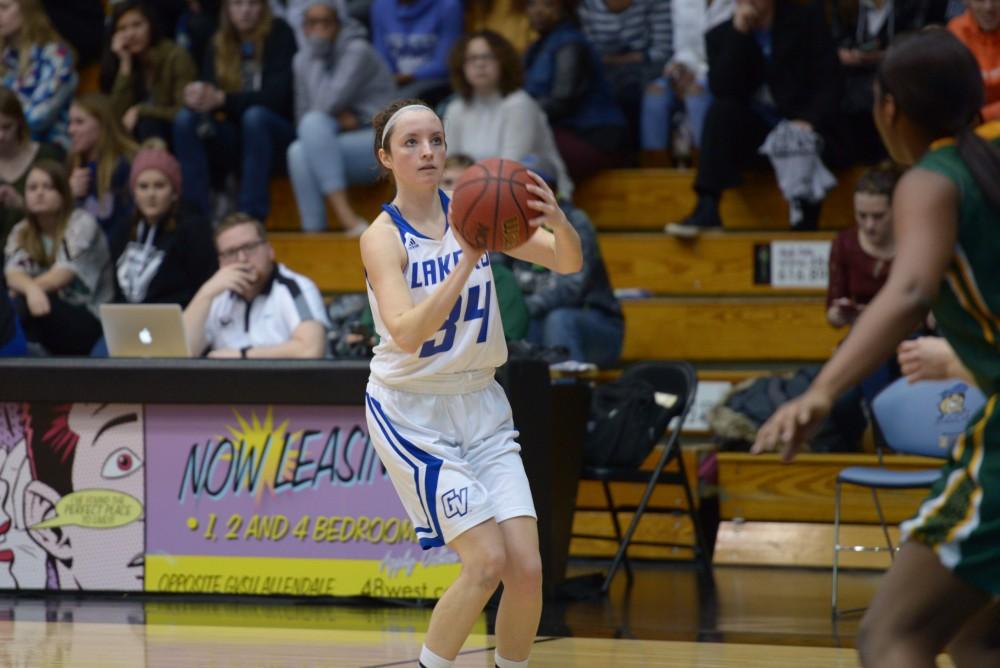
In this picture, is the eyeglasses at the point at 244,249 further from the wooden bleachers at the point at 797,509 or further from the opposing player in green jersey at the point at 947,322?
the opposing player in green jersey at the point at 947,322

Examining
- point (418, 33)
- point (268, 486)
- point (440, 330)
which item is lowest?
point (268, 486)

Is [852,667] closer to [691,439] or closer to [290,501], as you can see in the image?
[290,501]

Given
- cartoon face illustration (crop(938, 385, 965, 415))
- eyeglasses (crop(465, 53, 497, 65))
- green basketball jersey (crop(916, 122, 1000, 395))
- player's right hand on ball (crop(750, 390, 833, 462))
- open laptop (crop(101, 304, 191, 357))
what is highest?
eyeglasses (crop(465, 53, 497, 65))

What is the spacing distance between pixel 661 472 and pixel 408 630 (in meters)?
1.89

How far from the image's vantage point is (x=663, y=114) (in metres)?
9.87

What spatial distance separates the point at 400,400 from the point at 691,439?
4745 millimetres

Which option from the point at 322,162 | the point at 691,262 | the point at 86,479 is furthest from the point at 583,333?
the point at 86,479

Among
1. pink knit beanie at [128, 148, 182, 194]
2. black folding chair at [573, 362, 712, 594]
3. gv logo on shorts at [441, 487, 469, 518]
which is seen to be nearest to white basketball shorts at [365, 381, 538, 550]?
gv logo on shorts at [441, 487, 469, 518]

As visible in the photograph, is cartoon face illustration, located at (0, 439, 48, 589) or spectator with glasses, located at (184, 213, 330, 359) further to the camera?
spectator with glasses, located at (184, 213, 330, 359)

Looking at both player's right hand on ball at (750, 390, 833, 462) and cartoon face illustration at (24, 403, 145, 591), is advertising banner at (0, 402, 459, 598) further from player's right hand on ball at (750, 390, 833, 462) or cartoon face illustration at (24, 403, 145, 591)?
player's right hand on ball at (750, 390, 833, 462)

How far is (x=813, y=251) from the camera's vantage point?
9.02m

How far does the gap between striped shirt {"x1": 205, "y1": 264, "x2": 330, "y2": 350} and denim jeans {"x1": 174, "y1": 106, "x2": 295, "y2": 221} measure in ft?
8.11

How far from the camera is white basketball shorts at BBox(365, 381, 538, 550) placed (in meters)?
4.20

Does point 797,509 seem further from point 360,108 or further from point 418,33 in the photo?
point 418,33
